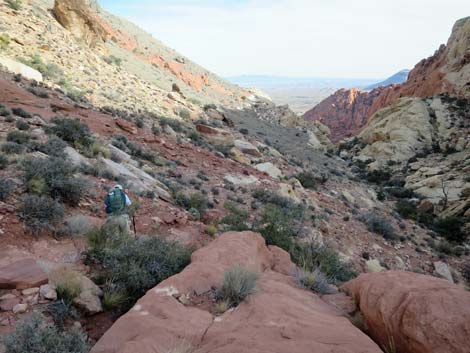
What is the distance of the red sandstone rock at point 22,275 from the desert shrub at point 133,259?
0.81 metres

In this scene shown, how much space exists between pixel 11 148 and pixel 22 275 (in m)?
4.64

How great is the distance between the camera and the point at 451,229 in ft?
55.8

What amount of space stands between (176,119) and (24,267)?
16.8 meters

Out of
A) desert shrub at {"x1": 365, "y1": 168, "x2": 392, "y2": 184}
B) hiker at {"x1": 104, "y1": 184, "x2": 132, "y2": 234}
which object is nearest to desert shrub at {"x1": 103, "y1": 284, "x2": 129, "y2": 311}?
hiker at {"x1": 104, "y1": 184, "x2": 132, "y2": 234}

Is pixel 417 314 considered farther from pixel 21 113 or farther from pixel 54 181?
pixel 21 113

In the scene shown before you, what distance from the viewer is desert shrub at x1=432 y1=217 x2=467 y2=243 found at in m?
16.4

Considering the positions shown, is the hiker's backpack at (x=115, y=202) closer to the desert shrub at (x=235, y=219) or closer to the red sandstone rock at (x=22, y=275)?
the red sandstone rock at (x=22, y=275)

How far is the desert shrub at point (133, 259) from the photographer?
4617 millimetres

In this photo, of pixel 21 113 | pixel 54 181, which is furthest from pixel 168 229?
pixel 21 113

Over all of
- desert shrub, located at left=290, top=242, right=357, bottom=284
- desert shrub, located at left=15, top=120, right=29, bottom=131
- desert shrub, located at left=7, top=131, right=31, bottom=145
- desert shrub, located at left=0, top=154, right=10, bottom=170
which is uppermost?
desert shrub, located at left=15, top=120, right=29, bottom=131

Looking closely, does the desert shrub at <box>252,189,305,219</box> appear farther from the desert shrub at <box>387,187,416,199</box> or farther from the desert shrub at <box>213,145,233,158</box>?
the desert shrub at <box>387,187,416,199</box>

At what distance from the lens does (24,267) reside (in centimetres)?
436

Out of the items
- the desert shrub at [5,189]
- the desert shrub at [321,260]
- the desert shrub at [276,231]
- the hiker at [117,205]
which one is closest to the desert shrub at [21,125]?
the desert shrub at [5,189]

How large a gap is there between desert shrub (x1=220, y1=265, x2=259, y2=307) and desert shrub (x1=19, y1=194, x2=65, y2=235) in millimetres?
3341
